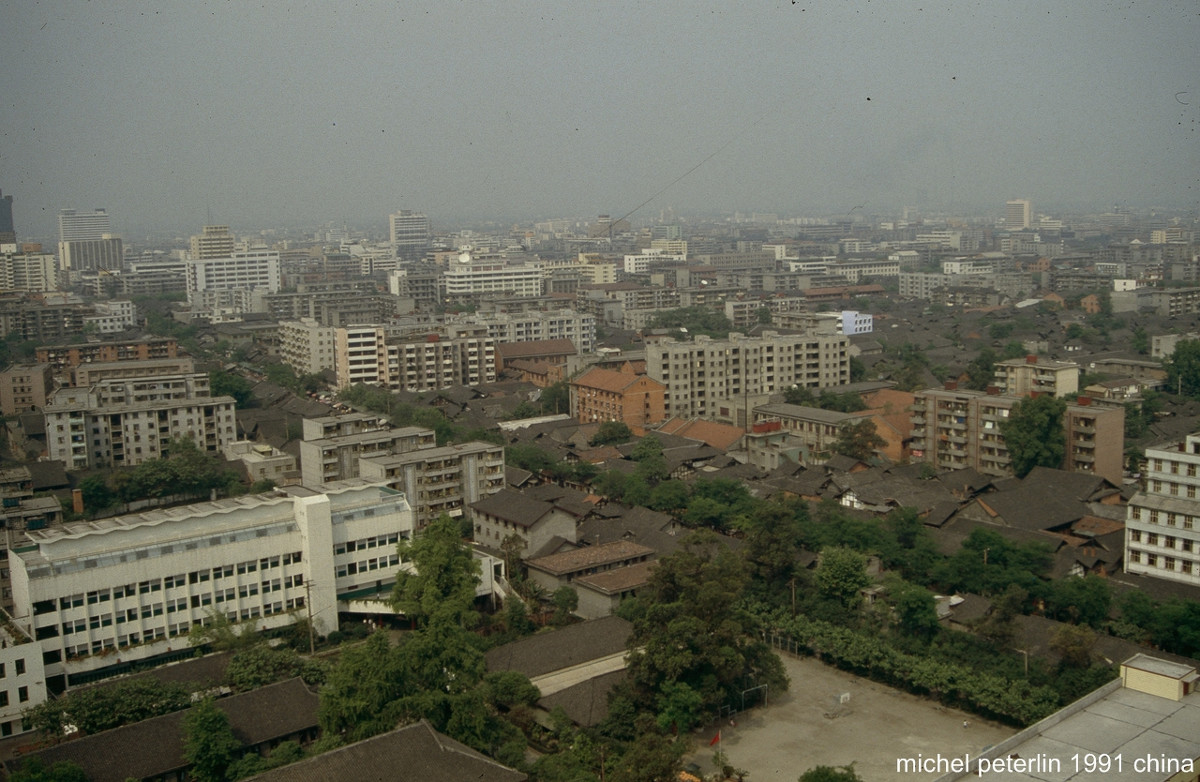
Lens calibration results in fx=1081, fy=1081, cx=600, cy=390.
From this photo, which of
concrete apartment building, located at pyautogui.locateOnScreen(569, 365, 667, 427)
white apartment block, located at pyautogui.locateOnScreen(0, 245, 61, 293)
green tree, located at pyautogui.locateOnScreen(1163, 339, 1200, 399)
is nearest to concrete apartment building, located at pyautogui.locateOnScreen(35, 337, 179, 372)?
concrete apartment building, located at pyautogui.locateOnScreen(569, 365, 667, 427)

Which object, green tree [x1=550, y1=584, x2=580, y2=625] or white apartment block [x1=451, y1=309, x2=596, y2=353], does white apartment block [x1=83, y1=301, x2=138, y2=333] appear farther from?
green tree [x1=550, y1=584, x2=580, y2=625]

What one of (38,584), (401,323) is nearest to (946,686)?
(38,584)

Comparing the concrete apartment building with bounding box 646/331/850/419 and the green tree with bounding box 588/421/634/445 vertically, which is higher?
the concrete apartment building with bounding box 646/331/850/419

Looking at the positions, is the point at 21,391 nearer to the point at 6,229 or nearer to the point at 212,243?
the point at 6,229

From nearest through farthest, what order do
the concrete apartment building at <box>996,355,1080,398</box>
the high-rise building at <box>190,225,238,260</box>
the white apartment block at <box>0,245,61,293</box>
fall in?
the concrete apartment building at <box>996,355,1080,398</box>, the white apartment block at <box>0,245,61,293</box>, the high-rise building at <box>190,225,238,260</box>

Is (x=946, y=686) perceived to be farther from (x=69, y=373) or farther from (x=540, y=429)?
(x=69, y=373)

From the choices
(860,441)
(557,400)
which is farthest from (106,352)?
(860,441)
